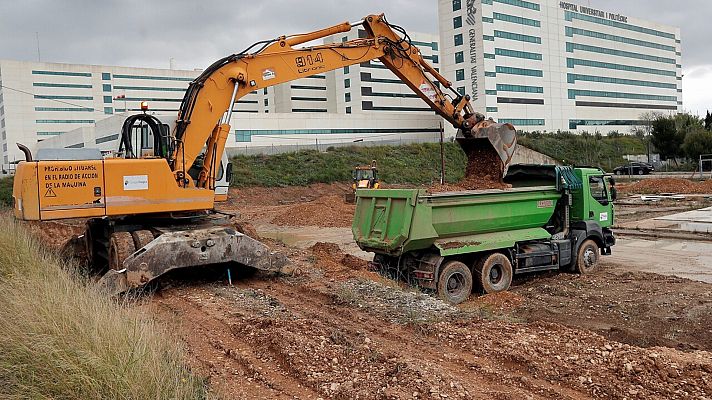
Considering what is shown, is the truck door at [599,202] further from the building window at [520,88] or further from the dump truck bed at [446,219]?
the building window at [520,88]

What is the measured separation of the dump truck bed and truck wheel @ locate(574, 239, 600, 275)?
116 cm

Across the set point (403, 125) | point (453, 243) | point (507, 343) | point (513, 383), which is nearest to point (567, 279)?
point (453, 243)

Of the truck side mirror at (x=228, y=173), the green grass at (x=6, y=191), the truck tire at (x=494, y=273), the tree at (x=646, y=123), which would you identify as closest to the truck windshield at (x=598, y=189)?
the truck tire at (x=494, y=273)

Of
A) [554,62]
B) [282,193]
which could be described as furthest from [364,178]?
[554,62]

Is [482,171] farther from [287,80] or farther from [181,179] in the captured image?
[181,179]

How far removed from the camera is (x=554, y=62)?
240 ft

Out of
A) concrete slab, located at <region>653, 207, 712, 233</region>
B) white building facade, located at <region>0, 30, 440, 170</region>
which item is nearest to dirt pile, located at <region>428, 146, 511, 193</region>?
concrete slab, located at <region>653, 207, 712, 233</region>

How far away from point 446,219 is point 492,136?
2.72 metres

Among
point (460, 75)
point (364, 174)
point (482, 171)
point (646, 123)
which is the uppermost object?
point (460, 75)

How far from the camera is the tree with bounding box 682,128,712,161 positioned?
159ft

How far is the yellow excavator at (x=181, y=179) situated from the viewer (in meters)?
8.84

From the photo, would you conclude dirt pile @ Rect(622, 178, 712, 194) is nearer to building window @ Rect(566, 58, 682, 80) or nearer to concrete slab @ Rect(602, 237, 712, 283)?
concrete slab @ Rect(602, 237, 712, 283)

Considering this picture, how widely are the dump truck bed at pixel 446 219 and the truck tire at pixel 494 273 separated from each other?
9.7 inches

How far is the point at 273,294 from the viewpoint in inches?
362
